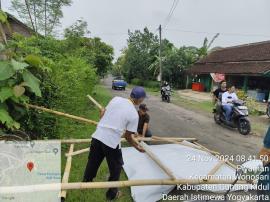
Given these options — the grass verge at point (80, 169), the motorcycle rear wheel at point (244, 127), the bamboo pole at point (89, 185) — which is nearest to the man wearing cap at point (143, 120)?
the grass verge at point (80, 169)

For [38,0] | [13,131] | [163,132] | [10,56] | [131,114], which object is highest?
[38,0]

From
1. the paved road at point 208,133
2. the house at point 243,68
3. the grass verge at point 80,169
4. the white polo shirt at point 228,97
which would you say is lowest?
the paved road at point 208,133

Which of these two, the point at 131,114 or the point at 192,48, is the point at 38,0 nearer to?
the point at 192,48

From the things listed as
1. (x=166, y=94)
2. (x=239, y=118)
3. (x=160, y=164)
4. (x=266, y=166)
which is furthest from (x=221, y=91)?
(x=166, y=94)

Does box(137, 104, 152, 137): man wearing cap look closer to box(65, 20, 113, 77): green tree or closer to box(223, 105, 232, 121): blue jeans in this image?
box(223, 105, 232, 121): blue jeans

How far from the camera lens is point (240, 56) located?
29.3 m

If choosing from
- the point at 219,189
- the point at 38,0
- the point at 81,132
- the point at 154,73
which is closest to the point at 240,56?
the point at 154,73

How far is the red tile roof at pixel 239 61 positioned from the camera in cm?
2411

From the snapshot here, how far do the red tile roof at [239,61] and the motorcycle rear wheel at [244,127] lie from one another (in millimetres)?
12202

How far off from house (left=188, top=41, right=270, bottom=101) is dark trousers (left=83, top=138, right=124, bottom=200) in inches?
758

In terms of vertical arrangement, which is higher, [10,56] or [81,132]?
[10,56]

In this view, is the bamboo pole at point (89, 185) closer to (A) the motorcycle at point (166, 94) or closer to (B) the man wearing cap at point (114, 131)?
(B) the man wearing cap at point (114, 131)

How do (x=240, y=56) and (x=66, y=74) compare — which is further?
(x=240, y=56)

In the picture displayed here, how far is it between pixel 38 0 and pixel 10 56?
1154 inches
